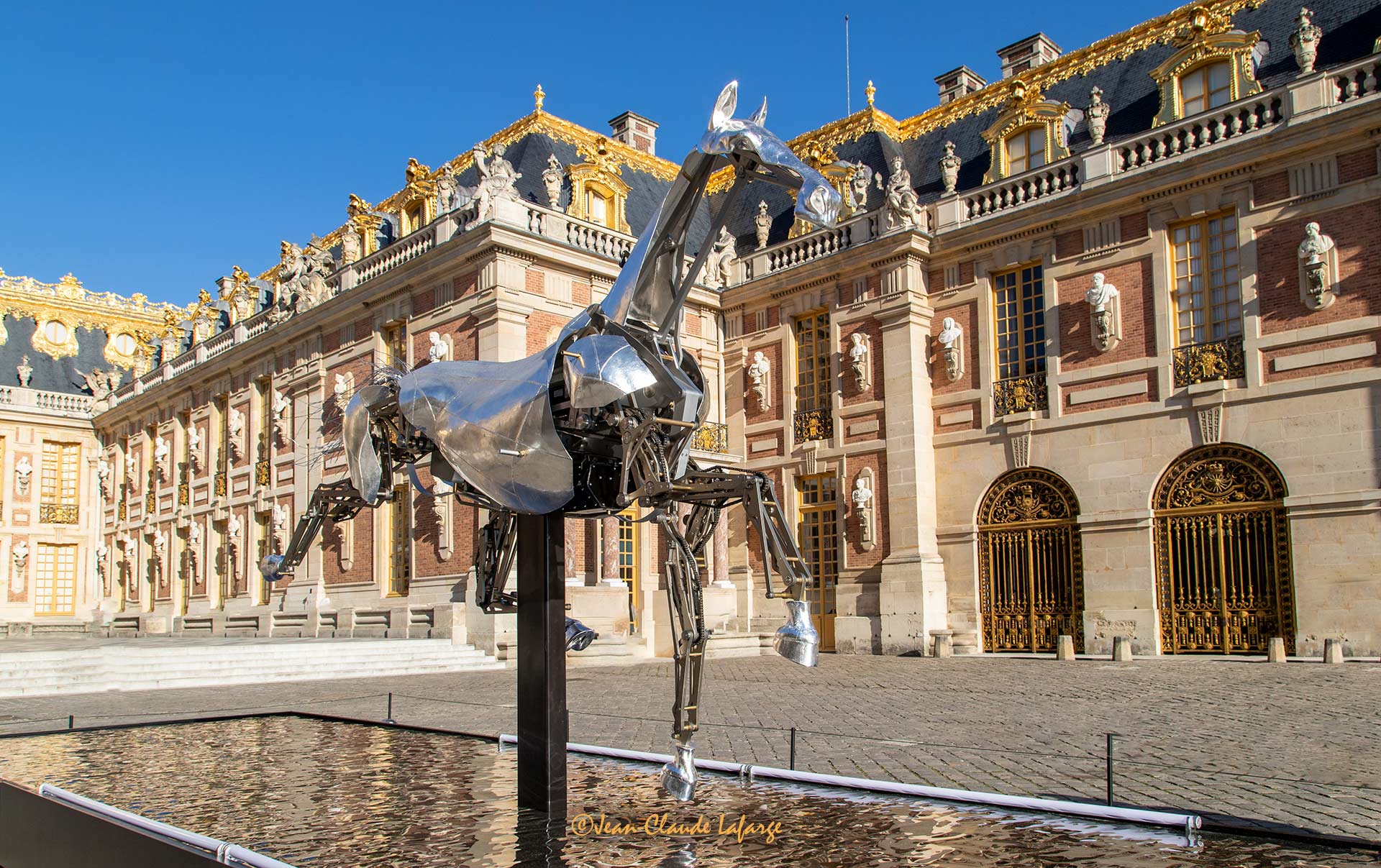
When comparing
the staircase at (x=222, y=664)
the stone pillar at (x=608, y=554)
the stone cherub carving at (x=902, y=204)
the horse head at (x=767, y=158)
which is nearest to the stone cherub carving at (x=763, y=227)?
the stone cherub carving at (x=902, y=204)

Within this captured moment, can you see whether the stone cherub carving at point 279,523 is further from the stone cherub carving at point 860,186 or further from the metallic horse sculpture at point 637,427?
the metallic horse sculpture at point 637,427

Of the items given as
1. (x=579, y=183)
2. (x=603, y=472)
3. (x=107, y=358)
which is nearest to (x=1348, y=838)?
(x=603, y=472)

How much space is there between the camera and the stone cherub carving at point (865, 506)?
22.2 m

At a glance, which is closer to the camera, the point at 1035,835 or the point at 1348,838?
the point at 1348,838

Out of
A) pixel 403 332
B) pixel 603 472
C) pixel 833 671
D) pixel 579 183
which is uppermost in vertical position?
pixel 579 183

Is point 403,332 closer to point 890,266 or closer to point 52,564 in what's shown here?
point 890,266

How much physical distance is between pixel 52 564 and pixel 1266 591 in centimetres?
3886

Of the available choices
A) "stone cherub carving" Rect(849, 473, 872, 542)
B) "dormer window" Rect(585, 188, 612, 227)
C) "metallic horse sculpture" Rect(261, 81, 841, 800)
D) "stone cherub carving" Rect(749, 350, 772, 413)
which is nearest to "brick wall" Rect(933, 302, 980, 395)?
"stone cherub carving" Rect(849, 473, 872, 542)

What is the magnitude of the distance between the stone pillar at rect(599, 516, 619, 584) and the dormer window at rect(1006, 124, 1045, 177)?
34.2 ft

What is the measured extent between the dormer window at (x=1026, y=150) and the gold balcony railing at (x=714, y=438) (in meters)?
8.19

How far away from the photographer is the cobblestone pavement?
297 inches

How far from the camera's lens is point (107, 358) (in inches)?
1736

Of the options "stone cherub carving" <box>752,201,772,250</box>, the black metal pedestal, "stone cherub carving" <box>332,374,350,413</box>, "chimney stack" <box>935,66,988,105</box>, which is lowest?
the black metal pedestal

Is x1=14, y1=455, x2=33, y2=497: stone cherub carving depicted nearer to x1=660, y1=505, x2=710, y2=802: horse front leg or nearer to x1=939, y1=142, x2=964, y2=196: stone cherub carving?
x1=939, y1=142, x2=964, y2=196: stone cherub carving
